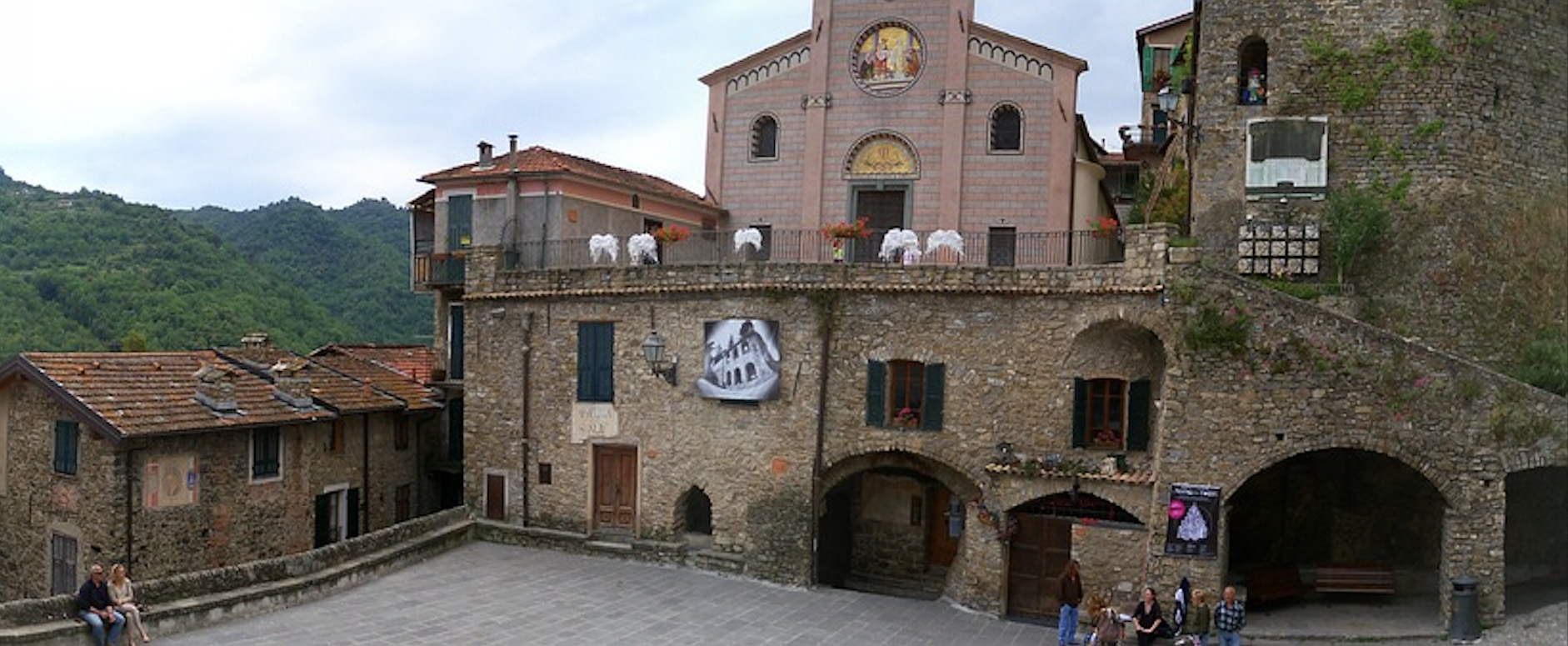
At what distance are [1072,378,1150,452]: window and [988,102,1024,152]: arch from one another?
7823mm

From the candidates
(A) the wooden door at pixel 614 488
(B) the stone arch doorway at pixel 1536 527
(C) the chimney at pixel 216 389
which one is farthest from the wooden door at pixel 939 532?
(C) the chimney at pixel 216 389

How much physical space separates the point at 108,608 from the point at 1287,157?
21461 millimetres

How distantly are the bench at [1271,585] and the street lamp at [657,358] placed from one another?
1157 cm

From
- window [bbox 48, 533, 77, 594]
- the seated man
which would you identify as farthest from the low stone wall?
window [bbox 48, 533, 77, 594]

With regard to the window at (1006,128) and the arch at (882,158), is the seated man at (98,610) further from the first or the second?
the window at (1006,128)

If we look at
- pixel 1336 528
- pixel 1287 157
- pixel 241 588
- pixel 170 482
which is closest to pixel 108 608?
pixel 241 588

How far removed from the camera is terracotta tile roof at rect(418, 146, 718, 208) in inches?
947

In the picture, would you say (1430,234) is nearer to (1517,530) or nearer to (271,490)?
(1517,530)

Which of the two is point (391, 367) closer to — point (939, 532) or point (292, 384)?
point (292, 384)

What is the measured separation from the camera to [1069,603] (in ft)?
50.4

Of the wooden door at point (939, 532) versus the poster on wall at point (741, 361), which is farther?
the wooden door at point (939, 532)

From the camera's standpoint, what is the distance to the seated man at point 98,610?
1361 centimetres

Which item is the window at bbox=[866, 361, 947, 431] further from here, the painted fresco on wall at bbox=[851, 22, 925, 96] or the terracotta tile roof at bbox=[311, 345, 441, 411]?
the terracotta tile roof at bbox=[311, 345, 441, 411]

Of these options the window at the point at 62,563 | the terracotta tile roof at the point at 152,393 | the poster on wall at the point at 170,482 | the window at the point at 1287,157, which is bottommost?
the window at the point at 62,563
